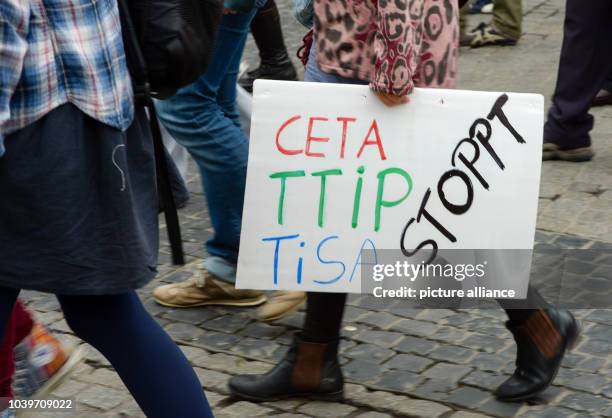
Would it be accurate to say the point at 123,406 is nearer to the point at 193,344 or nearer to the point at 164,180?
the point at 193,344

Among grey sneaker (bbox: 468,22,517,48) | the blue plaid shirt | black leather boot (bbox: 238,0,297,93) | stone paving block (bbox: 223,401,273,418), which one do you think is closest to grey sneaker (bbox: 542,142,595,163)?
black leather boot (bbox: 238,0,297,93)

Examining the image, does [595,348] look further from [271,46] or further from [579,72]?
[271,46]

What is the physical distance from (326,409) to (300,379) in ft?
0.38

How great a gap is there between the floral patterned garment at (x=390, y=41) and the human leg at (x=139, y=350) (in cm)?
89

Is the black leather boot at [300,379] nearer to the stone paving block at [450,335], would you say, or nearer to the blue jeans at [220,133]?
the stone paving block at [450,335]

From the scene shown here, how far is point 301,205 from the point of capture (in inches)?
132

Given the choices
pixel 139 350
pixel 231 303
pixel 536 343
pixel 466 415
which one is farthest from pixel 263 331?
pixel 139 350

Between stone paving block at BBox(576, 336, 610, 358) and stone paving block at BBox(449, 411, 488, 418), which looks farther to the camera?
stone paving block at BBox(576, 336, 610, 358)

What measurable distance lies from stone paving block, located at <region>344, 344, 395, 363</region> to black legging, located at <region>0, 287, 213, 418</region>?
106cm

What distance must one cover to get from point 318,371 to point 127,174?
1.19 metres

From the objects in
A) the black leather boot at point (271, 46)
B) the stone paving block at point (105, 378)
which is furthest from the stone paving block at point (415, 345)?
the black leather boot at point (271, 46)

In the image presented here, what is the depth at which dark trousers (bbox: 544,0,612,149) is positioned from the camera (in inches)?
228

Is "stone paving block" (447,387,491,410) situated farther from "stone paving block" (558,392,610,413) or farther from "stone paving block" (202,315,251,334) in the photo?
"stone paving block" (202,315,251,334)

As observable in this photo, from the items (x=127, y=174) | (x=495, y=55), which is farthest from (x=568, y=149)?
(x=127, y=174)
